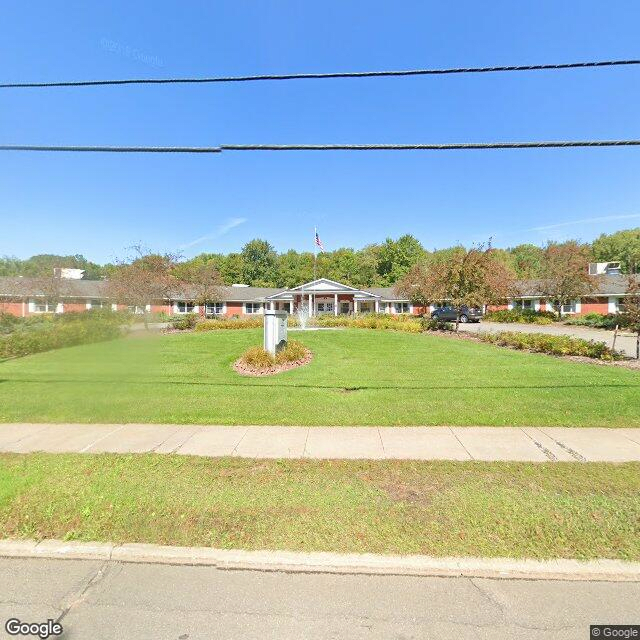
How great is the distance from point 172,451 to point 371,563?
3356 millimetres

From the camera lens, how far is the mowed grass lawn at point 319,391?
637cm

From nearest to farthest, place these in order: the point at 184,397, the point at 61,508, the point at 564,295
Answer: the point at 61,508
the point at 184,397
the point at 564,295

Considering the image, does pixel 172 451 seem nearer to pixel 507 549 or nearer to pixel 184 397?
pixel 184 397

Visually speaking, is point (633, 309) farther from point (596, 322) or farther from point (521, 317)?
point (521, 317)

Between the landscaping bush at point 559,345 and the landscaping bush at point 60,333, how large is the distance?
13985 mm

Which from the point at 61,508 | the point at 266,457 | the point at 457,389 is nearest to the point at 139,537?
the point at 61,508

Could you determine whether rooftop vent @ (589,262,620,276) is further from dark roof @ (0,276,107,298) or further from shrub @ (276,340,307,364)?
dark roof @ (0,276,107,298)

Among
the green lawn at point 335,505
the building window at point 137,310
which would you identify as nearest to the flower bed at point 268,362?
the building window at point 137,310

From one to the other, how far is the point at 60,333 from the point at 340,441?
28.1 feet

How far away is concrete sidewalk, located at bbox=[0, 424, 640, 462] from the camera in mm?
4996

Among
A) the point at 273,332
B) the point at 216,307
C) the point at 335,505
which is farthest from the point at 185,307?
the point at 335,505

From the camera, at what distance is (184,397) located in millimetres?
7949

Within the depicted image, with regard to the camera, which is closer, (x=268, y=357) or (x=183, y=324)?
(x=268, y=357)

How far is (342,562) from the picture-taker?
2.93 metres
